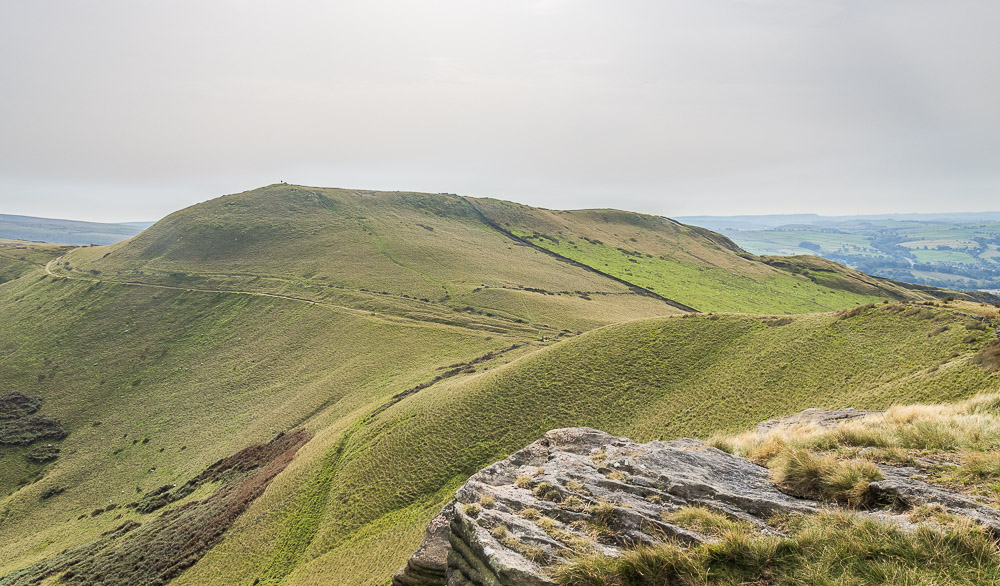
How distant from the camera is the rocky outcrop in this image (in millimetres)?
8445

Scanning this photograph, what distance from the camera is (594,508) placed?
9945 millimetres

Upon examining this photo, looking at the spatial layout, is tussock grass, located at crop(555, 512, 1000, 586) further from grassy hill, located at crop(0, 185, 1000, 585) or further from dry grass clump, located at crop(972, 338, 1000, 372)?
dry grass clump, located at crop(972, 338, 1000, 372)

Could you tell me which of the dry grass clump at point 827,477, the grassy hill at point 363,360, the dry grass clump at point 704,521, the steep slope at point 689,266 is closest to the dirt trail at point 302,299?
the grassy hill at point 363,360

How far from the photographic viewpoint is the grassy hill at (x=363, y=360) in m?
30.2

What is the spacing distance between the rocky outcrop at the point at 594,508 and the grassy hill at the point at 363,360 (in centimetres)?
1625

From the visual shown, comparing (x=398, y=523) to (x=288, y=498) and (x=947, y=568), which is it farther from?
(x=947, y=568)

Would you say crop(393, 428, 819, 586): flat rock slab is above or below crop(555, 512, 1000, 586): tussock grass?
below

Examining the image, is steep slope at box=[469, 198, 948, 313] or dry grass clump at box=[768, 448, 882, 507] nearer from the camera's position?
dry grass clump at box=[768, 448, 882, 507]

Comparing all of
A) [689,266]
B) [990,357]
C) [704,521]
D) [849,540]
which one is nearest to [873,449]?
[849,540]

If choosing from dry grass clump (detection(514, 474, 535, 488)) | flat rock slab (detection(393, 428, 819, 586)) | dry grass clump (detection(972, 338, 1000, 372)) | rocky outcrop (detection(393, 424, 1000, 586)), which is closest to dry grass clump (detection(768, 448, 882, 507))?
Result: rocky outcrop (detection(393, 424, 1000, 586))

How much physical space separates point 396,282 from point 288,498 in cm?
6983

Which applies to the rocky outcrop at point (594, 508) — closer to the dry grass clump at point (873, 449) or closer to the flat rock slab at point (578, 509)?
the flat rock slab at point (578, 509)

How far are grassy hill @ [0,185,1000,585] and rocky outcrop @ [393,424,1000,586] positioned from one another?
16.2 m

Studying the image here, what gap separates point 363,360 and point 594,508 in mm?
62396
